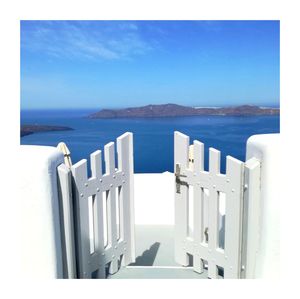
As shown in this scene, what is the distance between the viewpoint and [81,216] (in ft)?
8.10

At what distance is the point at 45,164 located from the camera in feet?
6.77

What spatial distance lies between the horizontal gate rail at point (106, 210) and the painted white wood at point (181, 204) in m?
0.36

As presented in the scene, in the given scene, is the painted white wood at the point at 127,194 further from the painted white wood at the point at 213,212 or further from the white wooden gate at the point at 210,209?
the painted white wood at the point at 213,212

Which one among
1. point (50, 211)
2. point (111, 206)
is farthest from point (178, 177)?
point (50, 211)

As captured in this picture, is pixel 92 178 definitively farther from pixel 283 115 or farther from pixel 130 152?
pixel 283 115

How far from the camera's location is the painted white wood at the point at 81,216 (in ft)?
7.92

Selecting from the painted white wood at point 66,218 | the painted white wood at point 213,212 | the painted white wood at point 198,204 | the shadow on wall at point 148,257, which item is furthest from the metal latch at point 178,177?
the painted white wood at point 66,218

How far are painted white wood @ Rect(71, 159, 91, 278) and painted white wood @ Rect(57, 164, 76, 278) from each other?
0.26 feet

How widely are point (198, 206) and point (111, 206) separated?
637 mm

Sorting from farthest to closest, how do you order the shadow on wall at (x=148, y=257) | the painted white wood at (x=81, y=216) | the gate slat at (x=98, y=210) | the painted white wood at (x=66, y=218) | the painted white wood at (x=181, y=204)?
1. the shadow on wall at (x=148, y=257)
2. the painted white wood at (x=181, y=204)
3. the gate slat at (x=98, y=210)
4. the painted white wood at (x=81, y=216)
5. the painted white wood at (x=66, y=218)

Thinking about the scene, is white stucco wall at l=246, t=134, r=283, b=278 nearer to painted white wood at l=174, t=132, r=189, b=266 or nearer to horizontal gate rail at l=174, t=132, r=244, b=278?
horizontal gate rail at l=174, t=132, r=244, b=278
